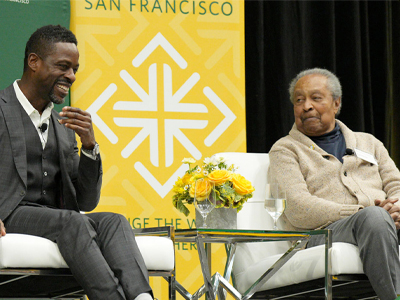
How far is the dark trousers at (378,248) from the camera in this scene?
2.49m

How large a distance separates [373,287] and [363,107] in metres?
2.09

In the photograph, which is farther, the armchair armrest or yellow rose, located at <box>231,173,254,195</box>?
yellow rose, located at <box>231,173,254,195</box>

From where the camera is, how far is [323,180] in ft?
10.2

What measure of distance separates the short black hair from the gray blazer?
19 cm

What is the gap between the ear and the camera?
104 inches

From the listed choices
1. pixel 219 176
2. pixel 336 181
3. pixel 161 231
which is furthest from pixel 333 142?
pixel 161 231

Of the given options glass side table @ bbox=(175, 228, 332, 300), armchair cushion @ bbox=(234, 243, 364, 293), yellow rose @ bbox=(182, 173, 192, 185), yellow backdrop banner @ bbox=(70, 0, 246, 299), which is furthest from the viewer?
yellow backdrop banner @ bbox=(70, 0, 246, 299)

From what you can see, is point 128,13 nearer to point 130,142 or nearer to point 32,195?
point 130,142

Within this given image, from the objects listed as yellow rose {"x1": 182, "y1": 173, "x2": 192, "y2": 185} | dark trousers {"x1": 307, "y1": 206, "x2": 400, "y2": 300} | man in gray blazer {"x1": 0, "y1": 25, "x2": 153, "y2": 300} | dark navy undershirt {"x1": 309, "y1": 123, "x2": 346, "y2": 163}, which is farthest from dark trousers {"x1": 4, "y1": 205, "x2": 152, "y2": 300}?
dark navy undershirt {"x1": 309, "y1": 123, "x2": 346, "y2": 163}

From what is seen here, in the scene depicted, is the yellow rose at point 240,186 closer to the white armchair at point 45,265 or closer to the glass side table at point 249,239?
the glass side table at point 249,239

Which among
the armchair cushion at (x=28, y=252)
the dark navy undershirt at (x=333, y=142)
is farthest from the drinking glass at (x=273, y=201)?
the armchair cushion at (x=28, y=252)

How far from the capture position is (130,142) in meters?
3.48

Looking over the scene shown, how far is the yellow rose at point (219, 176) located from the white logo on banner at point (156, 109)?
81 centimetres

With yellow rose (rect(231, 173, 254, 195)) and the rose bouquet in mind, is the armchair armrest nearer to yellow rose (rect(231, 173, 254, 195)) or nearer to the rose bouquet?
the rose bouquet
